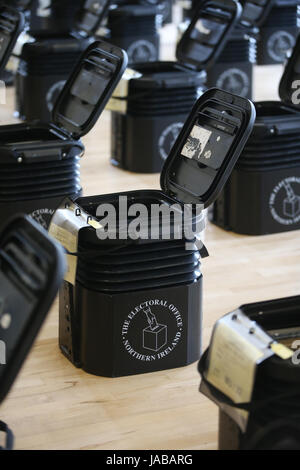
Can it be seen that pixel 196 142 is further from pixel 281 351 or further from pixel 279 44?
pixel 279 44

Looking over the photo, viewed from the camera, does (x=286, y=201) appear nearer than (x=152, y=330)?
No

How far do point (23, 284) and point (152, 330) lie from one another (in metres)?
1.09

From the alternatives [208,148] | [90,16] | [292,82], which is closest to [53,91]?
[90,16]

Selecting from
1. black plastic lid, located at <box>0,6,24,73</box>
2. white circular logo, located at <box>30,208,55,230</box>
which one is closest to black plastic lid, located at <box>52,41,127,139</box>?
white circular logo, located at <box>30,208,55,230</box>

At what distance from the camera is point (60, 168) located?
4668 millimetres

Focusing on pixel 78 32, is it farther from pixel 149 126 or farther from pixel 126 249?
pixel 126 249

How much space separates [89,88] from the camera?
4.77 metres

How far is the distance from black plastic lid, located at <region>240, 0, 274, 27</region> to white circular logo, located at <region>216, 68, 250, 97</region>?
0.48 m

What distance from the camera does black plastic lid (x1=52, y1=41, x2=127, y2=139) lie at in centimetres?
460

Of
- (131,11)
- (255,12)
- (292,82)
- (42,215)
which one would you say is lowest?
(42,215)

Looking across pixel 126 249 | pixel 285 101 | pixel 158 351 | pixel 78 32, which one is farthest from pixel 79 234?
pixel 78 32

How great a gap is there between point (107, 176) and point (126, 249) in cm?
262

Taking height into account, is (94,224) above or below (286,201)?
above

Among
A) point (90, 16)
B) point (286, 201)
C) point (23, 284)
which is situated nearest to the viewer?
point (23, 284)
